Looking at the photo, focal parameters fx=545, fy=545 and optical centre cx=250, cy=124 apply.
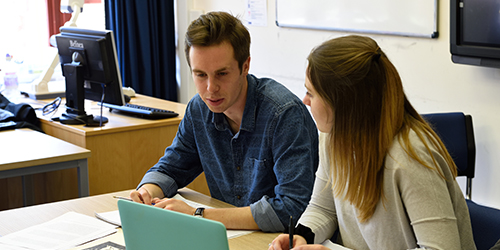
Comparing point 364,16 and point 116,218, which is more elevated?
point 364,16

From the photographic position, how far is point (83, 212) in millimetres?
1582

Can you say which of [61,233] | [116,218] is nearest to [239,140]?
[116,218]

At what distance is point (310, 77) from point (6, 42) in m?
3.30

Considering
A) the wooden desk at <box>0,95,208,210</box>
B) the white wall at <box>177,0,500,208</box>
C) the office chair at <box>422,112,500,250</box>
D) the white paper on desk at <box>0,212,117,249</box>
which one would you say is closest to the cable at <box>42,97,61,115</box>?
the wooden desk at <box>0,95,208,210</box>

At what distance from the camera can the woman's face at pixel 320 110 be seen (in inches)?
46.0

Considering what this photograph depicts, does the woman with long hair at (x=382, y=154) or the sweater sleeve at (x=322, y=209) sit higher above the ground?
the woman with long hair at (x=382, y=154)

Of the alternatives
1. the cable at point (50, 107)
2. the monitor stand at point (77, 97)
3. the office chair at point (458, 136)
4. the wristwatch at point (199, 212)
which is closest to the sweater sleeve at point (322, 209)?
the wristwatch at point (199, 212)

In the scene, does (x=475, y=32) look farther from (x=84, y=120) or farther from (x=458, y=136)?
(x=84, y=120)

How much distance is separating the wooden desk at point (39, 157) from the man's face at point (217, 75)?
0.94 m

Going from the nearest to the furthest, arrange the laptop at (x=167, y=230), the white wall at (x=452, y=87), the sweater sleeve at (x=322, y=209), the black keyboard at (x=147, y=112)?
1. the laptop at (x=167, y=230)
2. the sweater sleeve at (x=322, y=209)
3. the white wall at (x=452, y=87)
4. the black keyboard at (x=147, y=112)

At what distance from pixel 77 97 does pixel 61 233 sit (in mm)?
1461

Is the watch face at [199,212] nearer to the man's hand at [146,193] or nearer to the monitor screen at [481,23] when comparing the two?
the man's hand at [146,193]

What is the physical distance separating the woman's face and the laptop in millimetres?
425

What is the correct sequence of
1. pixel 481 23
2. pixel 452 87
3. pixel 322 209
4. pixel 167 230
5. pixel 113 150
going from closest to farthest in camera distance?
pixel 167 230 < pixel 322 209 < pixel 481 23 < pixel 452 87 < pixel 113 150
